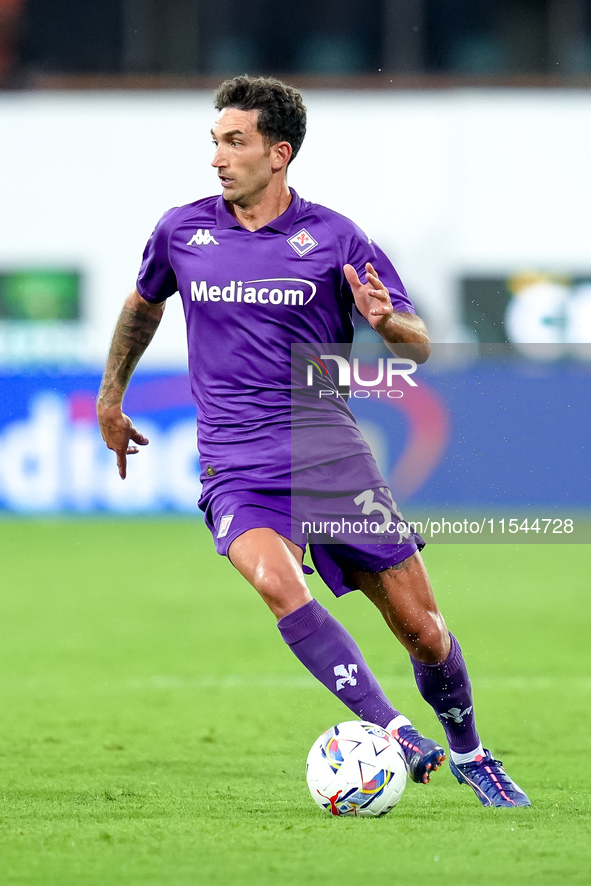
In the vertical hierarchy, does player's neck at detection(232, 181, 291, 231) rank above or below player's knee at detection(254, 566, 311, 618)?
above

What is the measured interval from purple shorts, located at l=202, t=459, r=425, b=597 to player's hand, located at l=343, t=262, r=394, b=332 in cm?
51

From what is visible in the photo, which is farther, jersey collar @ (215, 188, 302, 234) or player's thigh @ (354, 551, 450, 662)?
jersey collar @ (215, 188, 302, 234)

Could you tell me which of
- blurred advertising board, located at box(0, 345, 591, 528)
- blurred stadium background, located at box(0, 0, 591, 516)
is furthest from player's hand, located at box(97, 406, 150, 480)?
blurred stadium background, located at box(0, 0, 591, 516)

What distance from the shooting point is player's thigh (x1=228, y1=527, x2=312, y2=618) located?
4.11 meters

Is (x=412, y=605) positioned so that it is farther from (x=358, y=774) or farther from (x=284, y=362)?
(x=284, y=362)

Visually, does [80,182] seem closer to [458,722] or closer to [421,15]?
[421,15]

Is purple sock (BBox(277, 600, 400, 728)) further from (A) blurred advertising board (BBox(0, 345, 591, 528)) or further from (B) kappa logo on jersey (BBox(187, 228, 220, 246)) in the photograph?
(A) blurred advertising board (BBox(0, 345, 591, 528))

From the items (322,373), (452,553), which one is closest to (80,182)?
(452,553)

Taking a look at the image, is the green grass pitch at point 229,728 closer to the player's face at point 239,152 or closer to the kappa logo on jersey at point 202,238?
the kappa logo on jersey at point 202,238

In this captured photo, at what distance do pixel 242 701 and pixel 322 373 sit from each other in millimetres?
2553

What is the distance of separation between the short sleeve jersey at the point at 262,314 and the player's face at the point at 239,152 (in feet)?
0.41

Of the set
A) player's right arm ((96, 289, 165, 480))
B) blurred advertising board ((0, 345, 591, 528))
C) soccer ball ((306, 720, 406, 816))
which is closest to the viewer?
soccer ball ((306, 720, 406, 816))

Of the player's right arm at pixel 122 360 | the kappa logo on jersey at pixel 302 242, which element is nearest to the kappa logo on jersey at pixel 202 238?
the kappa logo on jersey at pixel 302 242

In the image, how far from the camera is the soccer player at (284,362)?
4.34 m
